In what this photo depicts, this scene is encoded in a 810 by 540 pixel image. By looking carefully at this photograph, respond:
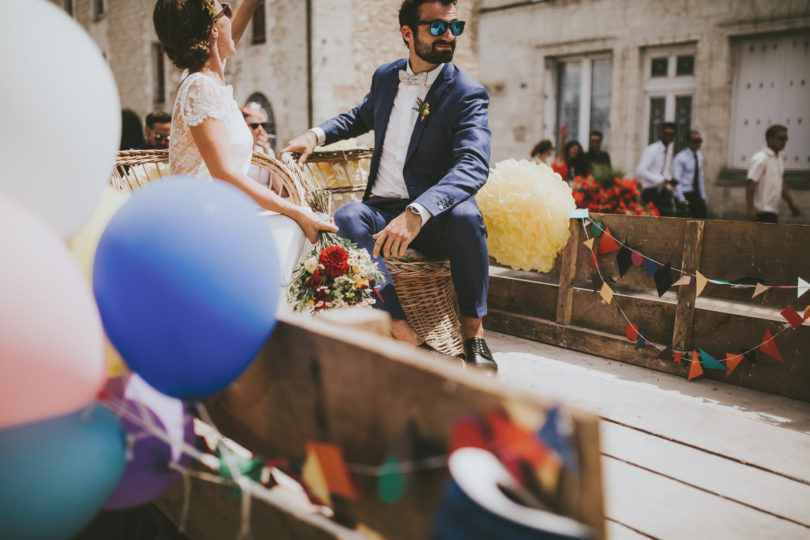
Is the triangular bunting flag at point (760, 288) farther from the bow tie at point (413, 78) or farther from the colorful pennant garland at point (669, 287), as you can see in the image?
the bow tie at point (413, 78)

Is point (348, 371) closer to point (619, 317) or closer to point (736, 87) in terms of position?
point (619, 317)

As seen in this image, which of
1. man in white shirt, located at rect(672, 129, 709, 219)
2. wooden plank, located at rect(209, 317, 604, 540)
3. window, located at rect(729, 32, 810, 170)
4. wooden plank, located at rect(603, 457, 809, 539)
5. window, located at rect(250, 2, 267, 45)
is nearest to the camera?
wooden plank, located at rect(209, 317, 604, 540)

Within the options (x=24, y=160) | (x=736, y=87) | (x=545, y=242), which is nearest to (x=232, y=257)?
(x=24, y=160)

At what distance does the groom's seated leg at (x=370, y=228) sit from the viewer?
275 cm

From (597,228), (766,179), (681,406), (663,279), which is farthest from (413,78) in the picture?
(766,179)

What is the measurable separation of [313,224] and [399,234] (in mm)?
385

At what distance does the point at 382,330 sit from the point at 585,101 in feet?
37.2

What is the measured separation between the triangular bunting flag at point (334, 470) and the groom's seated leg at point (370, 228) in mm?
1698

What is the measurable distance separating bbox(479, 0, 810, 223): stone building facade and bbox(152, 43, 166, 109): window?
10.8 m

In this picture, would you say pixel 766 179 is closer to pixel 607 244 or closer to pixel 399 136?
pixel 607 244

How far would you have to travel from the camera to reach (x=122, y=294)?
103 cm

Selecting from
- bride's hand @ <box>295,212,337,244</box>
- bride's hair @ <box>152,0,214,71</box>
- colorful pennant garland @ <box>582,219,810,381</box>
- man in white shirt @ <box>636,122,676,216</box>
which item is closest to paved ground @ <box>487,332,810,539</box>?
colorful pennant garland @ <box>582,219,810,381</box>

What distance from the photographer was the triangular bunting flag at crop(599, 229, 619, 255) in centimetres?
328

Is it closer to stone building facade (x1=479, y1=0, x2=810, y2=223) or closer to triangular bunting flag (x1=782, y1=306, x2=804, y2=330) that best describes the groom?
triangular bunting flag (x1=782, y1=306, x2=804, y2=330)
